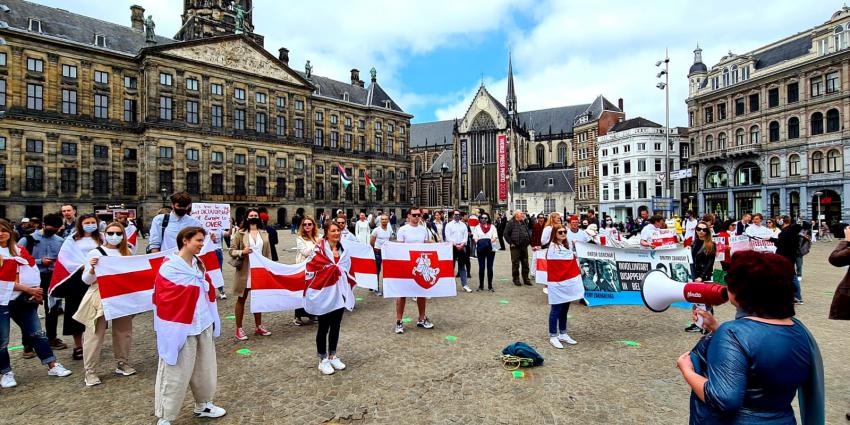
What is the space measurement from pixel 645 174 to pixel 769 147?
1504cm

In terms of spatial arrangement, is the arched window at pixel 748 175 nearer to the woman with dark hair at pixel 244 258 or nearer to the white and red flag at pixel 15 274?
the woman with dark hair at pixel 244 258

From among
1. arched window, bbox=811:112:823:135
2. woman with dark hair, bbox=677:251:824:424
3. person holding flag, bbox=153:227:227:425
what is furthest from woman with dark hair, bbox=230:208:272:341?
arched window, bbox=811:112:823:135

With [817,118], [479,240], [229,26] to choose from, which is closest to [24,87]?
[229,26]

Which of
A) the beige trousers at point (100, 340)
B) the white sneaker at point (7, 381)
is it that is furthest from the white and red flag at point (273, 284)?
the white sneaker at point (7, 381)

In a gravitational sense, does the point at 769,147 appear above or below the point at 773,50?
below

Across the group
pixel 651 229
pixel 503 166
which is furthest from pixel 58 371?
pixel 503 166

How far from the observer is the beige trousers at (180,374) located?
410 cm

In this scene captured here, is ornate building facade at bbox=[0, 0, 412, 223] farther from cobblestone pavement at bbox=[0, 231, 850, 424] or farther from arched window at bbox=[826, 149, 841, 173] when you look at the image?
arched window at bbox=[826, 149, 841, 173]

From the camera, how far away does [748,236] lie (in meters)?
11.5

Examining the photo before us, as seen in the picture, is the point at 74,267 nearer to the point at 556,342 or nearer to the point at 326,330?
the point at 326,330

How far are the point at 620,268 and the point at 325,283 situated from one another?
6413mm

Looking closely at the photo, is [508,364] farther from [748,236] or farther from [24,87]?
[24,87]

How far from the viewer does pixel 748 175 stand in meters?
46.0

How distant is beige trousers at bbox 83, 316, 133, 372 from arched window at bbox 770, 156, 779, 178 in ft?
180
